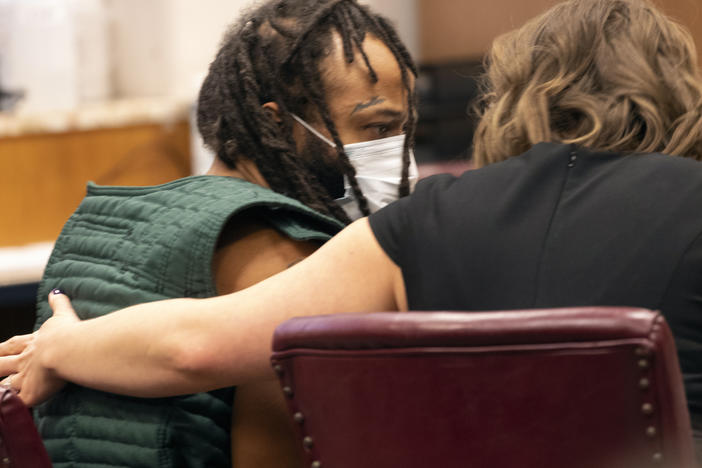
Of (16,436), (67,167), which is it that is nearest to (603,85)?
(16,436)

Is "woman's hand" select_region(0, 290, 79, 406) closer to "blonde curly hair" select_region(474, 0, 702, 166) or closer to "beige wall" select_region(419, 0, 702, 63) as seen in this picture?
"blonde curly hair" select_region(474, 0, 702, 166)

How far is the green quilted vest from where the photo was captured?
4.00 feet

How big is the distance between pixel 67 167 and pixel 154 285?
9.59ft

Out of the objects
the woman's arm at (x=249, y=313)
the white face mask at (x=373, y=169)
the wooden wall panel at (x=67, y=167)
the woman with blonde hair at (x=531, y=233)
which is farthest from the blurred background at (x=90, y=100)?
the woman's arm at (x=249, y=313)

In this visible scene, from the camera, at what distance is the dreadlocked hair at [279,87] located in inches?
60.0

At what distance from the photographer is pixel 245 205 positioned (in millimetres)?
1230

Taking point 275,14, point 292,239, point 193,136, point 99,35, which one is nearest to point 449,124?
point 193,136

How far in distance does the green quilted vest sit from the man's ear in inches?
8.6

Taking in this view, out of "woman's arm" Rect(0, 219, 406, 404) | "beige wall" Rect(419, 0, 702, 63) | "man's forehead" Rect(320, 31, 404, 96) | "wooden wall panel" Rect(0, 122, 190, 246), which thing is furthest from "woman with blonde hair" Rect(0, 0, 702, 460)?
"beige wall" Rect(419, 0, 702, 63)

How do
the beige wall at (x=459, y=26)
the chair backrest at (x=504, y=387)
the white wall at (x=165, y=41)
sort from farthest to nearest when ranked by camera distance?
1. the beige wall at (x=459, y=26)
2. the white wall at (x=165, y=41)
3. the chair backrest at (x=504, y=387)

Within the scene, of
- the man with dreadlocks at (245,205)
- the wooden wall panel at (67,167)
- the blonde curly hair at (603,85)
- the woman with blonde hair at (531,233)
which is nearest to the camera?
the woman with blonde hair at (531,233)

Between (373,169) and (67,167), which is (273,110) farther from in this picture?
(67,167)

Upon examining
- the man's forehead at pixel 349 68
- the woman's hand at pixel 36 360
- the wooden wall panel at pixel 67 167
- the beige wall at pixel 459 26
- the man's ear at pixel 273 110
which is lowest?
the wooden wall panel at pixel 67 167

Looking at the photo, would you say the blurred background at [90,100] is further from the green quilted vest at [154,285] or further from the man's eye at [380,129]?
the green quilted vest at [154,285]
